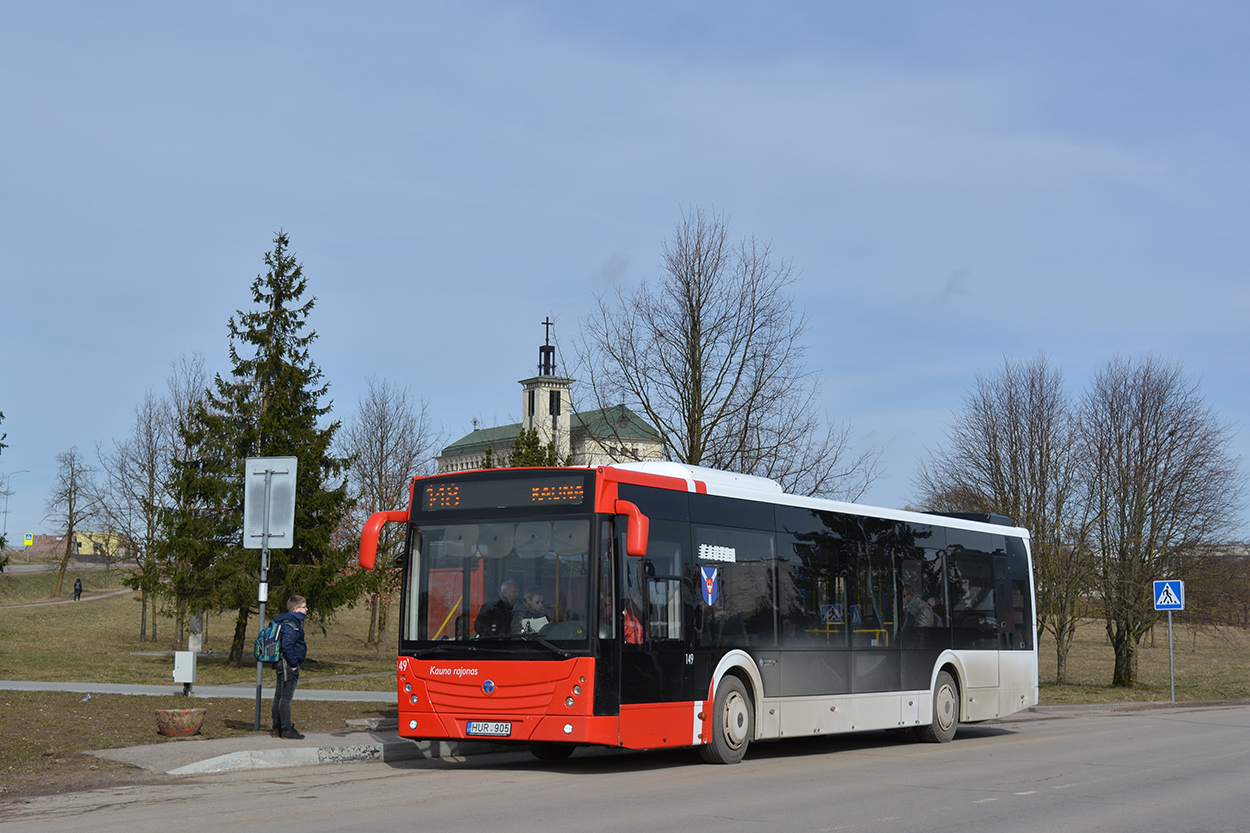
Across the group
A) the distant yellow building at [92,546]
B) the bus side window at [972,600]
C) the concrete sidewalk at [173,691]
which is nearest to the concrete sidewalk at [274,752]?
the concrete sidewalk at [173,691]

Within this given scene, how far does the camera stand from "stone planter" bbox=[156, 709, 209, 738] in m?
14.0

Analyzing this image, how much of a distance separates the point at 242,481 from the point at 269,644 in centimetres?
1786

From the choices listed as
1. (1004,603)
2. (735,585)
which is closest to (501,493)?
(735,585)

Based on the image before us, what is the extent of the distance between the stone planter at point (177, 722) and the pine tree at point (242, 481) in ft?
56.8

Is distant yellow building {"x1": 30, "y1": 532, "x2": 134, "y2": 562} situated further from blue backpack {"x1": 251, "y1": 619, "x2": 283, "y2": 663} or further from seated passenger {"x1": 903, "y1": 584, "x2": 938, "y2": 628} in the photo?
seated passenger {"x1": 903, "y1": 584, "x2": 938, "y2": 628}

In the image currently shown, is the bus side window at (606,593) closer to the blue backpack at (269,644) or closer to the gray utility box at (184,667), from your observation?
the blue backpack at (269,644)

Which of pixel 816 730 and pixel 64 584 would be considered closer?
pixel 816 730

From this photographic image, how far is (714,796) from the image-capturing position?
1086cm

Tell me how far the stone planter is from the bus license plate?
3711 mm

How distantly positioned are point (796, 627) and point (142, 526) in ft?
108

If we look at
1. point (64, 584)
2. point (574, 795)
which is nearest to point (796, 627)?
point (574, 795)

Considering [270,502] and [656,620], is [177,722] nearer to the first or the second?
[270,502]

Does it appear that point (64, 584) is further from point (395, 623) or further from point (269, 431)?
point (269, 431)

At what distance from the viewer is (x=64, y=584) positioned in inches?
2859
